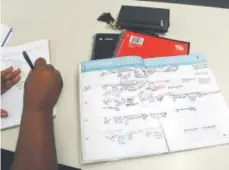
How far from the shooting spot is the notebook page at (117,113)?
0.70 meters

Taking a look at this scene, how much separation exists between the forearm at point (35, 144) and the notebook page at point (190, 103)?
0.28 metres

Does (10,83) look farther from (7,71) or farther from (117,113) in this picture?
(117,113)

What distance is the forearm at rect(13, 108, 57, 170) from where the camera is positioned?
2.21ft

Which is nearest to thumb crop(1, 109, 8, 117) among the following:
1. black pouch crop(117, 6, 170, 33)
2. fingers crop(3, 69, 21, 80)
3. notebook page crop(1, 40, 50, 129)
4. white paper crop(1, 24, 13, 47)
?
notebook page crop(1, 40, 50, 129)

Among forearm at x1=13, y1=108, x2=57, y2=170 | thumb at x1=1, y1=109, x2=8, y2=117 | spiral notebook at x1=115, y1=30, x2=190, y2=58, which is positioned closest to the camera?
forearm at x1=13, y1=108, x2=57, y2=170

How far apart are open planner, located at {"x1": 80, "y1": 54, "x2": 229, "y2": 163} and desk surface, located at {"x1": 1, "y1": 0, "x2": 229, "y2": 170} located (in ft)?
0.08

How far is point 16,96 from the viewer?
83cm

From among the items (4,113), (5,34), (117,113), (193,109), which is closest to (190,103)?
(193,109)

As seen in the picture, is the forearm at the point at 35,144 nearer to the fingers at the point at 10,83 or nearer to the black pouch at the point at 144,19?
the fingers at the point at 10,83

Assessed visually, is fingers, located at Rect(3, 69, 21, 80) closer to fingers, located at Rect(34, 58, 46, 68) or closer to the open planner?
fingers, located at Rect(34, 58, 46, 68)

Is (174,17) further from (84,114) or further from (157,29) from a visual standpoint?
(84,114)

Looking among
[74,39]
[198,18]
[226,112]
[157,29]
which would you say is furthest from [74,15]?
[226,112]

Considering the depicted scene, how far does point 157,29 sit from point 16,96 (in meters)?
0.48

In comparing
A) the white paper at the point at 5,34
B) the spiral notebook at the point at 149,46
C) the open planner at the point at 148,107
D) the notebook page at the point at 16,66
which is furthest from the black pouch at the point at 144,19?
the white paper at the point at 5,34
